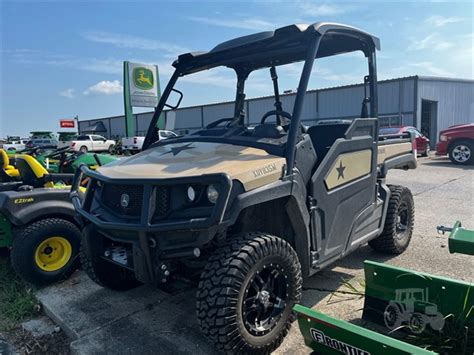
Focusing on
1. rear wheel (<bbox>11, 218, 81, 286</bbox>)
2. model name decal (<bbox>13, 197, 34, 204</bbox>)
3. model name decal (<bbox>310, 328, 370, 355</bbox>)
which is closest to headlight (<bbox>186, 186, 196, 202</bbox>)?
model name decal (<bbox>310, 328, 370, 355</bbox>)

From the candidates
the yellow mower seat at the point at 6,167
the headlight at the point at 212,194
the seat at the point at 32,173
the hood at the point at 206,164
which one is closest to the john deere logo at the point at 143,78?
the yellow mower seat at the point at 6,167

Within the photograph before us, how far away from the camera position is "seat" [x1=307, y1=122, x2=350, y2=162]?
362 centimetres

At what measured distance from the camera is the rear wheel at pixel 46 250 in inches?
157

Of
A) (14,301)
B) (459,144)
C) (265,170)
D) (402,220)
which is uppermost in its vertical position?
(265,170)

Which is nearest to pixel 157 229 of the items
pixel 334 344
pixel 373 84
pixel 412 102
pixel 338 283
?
pixel 334 344

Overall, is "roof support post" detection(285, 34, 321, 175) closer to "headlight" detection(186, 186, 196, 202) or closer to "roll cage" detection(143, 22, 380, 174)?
"roll cage" detection(143, 22, 380, 174)

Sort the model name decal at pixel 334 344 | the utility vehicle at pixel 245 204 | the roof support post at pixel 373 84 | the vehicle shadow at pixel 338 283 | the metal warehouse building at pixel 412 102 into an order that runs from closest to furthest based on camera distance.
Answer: the model name decal at pixel 334 344 < the utility vehicle at pixel 245 204 < the vehicle shadow at pixel 338 283 < the roof support post at pixel 373 84 < the metal warehouse building at pixel 412 102

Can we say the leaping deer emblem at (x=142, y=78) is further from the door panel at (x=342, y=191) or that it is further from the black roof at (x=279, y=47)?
the door panel at (x=342, y=191)

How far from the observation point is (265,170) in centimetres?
261

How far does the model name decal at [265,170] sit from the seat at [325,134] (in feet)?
3.33

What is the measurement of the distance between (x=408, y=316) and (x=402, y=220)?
6.96 ft

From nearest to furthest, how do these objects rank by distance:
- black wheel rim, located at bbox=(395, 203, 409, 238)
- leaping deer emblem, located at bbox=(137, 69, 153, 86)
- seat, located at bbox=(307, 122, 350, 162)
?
seat, located at bbox=(307, 122, 350, 162) < black wheel rim, located at bbox=(395, 203, 409, 238) < leaping deer emblem, located at bbox=(137, 69, 153, 86)

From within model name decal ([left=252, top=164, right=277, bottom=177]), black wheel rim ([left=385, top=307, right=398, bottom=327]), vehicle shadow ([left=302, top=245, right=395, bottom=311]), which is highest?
model name decal ([left=252, top=164, right=277, bottom=177])

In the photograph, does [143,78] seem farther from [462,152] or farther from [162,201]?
[162,201]
